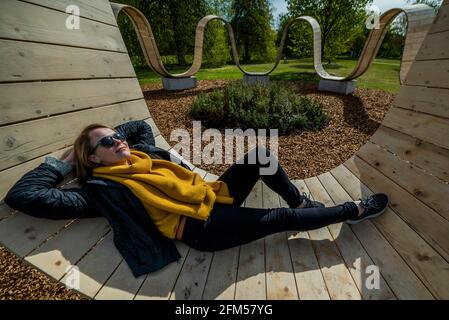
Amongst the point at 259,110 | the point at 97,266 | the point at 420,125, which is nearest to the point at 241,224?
the point at 97,266

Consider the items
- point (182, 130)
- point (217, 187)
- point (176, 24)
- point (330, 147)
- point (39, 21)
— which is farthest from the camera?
point (176, 24)

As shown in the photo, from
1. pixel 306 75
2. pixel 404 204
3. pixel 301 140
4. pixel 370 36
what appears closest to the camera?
pixel 404 204

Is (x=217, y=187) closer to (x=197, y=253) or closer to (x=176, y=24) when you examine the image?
(x=197, y=253)

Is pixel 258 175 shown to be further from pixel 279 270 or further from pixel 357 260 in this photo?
pixel 357 260

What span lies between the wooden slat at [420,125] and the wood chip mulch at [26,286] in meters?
3.33

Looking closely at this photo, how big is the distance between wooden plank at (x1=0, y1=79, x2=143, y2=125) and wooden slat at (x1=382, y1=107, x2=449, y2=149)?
10.3 feet

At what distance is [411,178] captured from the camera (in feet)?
7.77

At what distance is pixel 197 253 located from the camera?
2.04 meters

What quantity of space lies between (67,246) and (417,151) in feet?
10.2

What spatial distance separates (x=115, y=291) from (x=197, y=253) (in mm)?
634

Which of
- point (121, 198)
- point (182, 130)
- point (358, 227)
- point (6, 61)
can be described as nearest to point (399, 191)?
point (358, 227)

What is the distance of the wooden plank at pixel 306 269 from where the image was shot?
5.84ft

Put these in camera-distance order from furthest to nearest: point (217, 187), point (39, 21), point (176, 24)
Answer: point (176, 24) → point (217, 187) → point (39, 21)

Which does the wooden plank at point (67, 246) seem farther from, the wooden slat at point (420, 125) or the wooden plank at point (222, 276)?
the wooden slat at point (420, 125)
